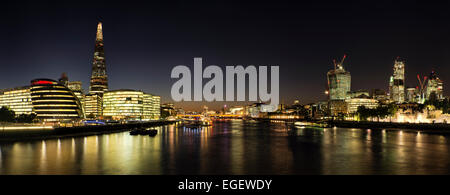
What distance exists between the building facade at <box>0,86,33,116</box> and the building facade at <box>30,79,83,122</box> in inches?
864

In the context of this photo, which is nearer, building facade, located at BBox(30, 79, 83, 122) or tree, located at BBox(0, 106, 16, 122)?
tree, located at BBox(0, 106, 16, 122)

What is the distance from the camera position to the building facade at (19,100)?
12988 cm

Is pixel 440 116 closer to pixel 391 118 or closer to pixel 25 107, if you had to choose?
pixel 391 118

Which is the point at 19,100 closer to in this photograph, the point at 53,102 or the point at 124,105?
the point at 53,102

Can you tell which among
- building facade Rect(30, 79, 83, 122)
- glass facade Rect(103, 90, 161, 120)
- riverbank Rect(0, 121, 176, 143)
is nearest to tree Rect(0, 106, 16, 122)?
building facade Rect(30, 79, 83, 122)

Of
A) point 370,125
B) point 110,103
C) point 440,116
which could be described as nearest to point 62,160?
point 370,125

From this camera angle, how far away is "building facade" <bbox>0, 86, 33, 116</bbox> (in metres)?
130

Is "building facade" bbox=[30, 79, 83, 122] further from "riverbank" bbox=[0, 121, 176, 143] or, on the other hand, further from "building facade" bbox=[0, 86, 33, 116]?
"riverbank" bbox=[0, 121, 176, 143]

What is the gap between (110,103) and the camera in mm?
182875

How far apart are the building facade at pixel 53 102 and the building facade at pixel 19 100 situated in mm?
21944

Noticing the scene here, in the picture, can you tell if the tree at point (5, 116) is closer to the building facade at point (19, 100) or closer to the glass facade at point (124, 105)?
the building facade at point (19, 100)

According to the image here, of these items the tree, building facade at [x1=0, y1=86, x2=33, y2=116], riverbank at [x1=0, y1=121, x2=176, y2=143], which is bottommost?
riverbank at [x1=0, y1=121, x2=176, y2=143]
